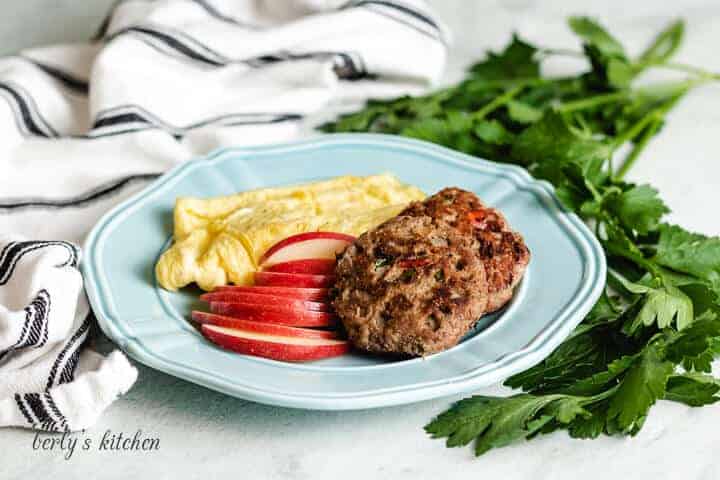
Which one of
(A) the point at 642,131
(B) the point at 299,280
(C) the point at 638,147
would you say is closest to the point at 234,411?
(B) the point at 299,280

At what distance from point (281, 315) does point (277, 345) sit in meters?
0.13

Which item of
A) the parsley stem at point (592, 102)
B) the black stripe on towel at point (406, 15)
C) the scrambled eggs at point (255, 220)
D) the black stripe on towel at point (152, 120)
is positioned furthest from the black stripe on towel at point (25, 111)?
the parsley stem at point (592, 102)

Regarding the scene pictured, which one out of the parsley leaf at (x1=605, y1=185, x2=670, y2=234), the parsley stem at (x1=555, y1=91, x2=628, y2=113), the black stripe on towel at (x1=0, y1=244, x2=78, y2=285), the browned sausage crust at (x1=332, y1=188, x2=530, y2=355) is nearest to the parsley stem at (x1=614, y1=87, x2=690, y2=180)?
the parsley stem at (x1=555, y1=91, x2=628, y2=113)

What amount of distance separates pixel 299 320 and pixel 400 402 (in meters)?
0.52

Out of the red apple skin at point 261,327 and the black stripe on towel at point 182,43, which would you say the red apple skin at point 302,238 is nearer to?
the red apple skin at point 261,327

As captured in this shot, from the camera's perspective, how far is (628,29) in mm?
6512

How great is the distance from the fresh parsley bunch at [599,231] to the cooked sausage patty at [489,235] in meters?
0.29

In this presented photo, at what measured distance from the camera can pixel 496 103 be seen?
5203 millimetres

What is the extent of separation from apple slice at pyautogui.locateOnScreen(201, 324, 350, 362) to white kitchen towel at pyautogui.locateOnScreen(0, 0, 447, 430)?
0.61 m

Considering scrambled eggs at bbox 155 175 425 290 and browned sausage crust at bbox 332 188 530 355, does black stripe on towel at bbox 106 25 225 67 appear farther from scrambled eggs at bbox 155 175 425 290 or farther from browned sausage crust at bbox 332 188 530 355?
browned sausage crust at bbox 332 188 530 355

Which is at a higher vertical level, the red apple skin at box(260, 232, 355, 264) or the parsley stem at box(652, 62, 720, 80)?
the red apple skin at box(260, 232, 355, 264)

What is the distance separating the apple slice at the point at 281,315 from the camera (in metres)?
3.50

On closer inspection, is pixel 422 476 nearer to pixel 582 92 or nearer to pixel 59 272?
pixel 59 272

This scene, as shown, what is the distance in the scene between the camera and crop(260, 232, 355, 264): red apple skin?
3.79 m
